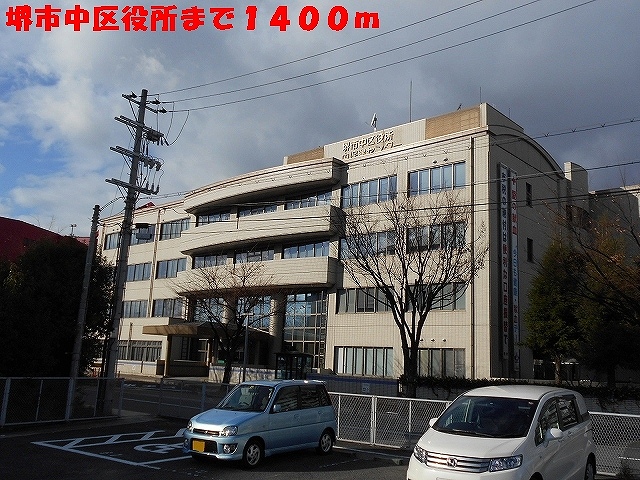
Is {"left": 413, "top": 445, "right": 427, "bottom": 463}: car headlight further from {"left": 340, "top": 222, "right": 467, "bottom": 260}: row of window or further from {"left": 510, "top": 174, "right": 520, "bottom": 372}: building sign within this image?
{"left": 510, "top": 174, "right": 520, "bottom": 372}: building sign

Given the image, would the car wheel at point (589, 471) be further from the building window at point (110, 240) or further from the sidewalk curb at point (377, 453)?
the building window at point (110, 240)

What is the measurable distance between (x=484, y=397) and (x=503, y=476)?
75.0 inches

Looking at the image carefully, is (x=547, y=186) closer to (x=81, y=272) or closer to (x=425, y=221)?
(x=425, y=221)

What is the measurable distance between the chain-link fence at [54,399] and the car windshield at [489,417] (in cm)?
1136

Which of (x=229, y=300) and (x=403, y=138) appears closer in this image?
(x=403, y=138)

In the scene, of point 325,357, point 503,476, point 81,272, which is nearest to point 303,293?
point 325,357

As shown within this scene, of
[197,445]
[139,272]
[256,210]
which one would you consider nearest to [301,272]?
[256,210]

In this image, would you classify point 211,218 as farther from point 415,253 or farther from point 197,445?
point 197,445

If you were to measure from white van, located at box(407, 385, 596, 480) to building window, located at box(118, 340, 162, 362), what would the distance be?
4295 centimetres

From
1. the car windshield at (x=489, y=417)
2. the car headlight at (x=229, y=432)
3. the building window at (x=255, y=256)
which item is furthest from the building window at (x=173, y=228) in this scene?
the car windshield at (x=489, y=417)

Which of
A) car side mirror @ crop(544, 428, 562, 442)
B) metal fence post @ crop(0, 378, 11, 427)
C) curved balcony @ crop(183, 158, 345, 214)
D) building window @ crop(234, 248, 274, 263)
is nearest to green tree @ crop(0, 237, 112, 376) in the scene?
metal fence post @ crop(0, 378, 11, 427)

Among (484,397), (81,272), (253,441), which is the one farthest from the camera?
(81,272)

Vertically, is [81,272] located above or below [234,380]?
above

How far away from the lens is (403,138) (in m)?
35.3
